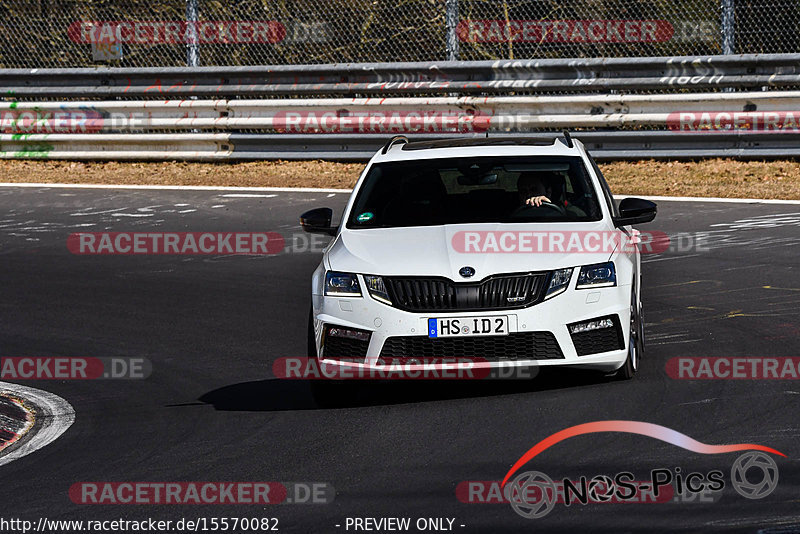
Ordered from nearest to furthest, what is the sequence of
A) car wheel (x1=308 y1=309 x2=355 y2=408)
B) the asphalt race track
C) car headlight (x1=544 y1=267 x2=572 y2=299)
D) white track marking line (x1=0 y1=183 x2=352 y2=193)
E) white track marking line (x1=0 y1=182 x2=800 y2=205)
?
1. the asphalt race track
2. car headlight (x1=544 y1=267 x2=572 y2=299)
3. car wheel (x1=308 y1=309 x2=355 y2=408)
4. white track marking line (x1=0 y1=182 x2=800 y2=205)
5. white track marking line (x1=0 y1=183 x2=352 y2=193)

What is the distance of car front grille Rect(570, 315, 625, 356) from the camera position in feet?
26.3

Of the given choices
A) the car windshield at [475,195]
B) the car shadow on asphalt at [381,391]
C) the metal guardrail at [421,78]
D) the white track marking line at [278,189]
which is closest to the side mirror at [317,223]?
the car windshield at [475,195]

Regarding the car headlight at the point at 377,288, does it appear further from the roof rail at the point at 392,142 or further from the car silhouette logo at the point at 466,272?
the roof rail at the point at 392,142

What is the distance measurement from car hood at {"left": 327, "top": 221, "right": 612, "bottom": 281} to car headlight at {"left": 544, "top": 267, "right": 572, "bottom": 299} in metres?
0.04

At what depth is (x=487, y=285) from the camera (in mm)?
7953

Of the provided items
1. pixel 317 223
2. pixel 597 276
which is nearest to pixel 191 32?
pixel 317 223

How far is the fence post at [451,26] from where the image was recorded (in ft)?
58.5

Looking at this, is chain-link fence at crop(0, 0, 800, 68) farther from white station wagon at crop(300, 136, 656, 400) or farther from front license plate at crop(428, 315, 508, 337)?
front license plate at crop(428, 315, 508, 337)

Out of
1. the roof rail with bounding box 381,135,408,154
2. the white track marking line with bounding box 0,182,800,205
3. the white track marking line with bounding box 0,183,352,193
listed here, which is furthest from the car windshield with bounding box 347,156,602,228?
the white track marking line with bounding box 0,183,352,193

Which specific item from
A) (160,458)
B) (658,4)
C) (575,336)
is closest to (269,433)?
(160,458)

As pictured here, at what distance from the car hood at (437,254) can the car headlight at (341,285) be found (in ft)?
0.13

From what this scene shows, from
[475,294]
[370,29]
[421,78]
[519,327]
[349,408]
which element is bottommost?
[349,408]

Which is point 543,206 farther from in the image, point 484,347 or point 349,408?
point 349,408

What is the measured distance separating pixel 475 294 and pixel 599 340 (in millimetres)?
760
